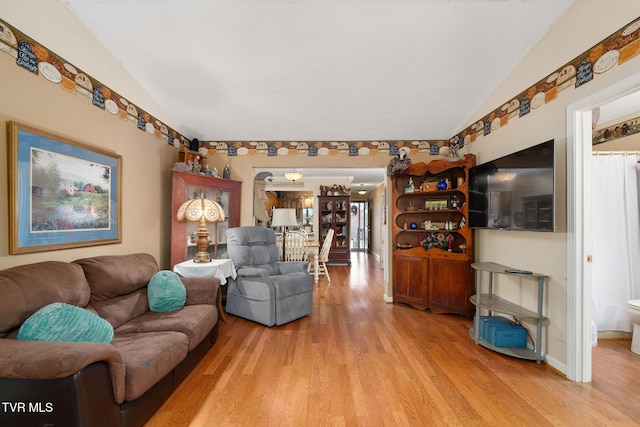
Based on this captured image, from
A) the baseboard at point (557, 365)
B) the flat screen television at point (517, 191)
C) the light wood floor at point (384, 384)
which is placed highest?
the flat screen television at point (517, 191)

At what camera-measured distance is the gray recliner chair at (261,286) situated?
9.71ft

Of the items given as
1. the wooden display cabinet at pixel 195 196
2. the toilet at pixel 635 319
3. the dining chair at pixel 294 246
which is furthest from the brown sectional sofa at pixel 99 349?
the toilet at pixel 635 319

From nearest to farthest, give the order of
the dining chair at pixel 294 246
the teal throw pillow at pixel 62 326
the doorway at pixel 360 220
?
1. the teal throw pillow at pixel 62 326
2. the dining chair at pixel 294 246
3. the doorway at pixel 360 220

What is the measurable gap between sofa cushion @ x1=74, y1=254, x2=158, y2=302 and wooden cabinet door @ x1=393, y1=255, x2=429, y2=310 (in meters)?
3.04

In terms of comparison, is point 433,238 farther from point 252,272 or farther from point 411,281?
point 252,272

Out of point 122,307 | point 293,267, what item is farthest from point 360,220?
point 122,307

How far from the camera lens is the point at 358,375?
206 cm

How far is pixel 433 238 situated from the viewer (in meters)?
3.78

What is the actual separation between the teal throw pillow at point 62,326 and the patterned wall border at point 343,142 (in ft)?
5.19

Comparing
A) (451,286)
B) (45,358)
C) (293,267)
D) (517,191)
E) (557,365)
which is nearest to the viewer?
(45,358)

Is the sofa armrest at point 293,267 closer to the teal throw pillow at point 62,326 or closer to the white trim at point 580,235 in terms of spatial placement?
the teal throw pillow at point 62,326

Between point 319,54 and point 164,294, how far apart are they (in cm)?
257

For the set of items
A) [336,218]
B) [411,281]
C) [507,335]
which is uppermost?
[336,218]

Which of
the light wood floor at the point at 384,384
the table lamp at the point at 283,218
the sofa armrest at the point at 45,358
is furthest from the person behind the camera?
the table lamp at the point at 283,218
